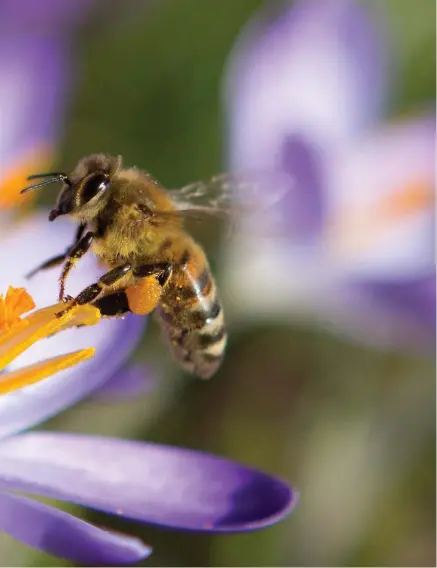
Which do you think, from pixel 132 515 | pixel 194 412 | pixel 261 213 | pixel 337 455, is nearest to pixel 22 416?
pixel 132 515

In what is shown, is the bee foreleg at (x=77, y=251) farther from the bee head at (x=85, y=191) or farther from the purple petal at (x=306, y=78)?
the purple petal at (x=306, y=78)

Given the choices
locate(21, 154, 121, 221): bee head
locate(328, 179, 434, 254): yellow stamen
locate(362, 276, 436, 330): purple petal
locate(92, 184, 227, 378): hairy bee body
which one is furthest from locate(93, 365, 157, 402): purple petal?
locate(328, 179, 434, 254): yellow stamen

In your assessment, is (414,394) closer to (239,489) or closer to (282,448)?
(282,448)

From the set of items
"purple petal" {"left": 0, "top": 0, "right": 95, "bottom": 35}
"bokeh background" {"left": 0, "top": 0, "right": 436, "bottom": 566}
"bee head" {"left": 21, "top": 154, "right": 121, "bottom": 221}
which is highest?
"purple petal" {"left": 0, "top": 0, "right": 95, "bottom": 35}

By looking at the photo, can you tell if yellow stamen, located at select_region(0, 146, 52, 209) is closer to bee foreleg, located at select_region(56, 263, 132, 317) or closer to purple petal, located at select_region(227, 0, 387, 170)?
bee foreleg, located at select_region(56, 263, 132, 317)

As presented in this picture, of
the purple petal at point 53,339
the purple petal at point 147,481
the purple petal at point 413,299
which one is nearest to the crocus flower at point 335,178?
the purple petal at point 413,299

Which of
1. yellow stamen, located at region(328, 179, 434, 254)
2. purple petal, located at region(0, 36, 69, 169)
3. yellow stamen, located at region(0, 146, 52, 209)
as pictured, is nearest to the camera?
yellow stamen, located at region(0, 146, 52, 209)

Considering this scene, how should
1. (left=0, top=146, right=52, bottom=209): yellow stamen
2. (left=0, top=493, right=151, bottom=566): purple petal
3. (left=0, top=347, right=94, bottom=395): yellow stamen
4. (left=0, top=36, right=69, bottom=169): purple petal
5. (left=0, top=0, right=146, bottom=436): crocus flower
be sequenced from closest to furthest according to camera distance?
(left=0, top=493, right=151, bottom=566): purple petal
(left=0, top=347, right=94, bottom=395): yellow stamen
(left=0, top=0, right=146, bottom=436): crocus flower
(left=0, top=146, right=52, bottom=209): yellow stamen
(left=0, top=36, right=69, bottom=169): purple petal
